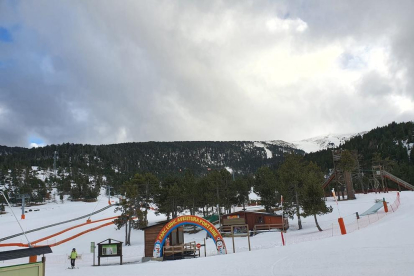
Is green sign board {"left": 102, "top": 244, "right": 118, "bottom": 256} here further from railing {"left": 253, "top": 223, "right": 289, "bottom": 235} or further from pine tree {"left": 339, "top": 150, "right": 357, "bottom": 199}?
pine tree {"left": 339, "top": 150, "right": 357, "bottom": 199}

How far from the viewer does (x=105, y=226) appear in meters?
51.8

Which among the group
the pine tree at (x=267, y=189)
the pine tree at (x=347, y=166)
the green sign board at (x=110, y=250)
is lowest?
the green sign board at (x=110, y=250)

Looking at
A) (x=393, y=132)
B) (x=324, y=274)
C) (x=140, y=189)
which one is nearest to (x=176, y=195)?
(x=140, y=189)

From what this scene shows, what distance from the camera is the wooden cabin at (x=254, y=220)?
3988cm

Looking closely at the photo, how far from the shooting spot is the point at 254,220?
41812 millimetres

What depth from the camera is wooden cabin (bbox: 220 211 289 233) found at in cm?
3988

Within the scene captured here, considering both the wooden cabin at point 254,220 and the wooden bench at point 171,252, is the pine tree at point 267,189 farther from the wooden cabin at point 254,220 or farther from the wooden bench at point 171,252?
the wooden bench at point 171,252

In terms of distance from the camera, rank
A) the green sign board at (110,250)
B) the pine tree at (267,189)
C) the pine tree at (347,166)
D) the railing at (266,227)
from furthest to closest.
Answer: the pine tree at (347,166), the pine tree at (267,189), the railing at (266,227), the green sign board at (110,250)

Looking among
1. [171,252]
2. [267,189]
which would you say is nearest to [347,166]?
[267,189]

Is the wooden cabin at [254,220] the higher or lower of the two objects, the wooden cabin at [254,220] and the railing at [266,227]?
the higher

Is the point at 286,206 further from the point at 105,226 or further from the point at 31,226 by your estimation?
the point at 31,226

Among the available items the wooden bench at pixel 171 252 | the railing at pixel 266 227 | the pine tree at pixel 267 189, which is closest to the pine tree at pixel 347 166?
the pine tree at pixel 267 189

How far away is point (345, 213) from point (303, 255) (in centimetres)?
3036

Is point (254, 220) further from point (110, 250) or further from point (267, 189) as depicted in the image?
point (110, 250)
